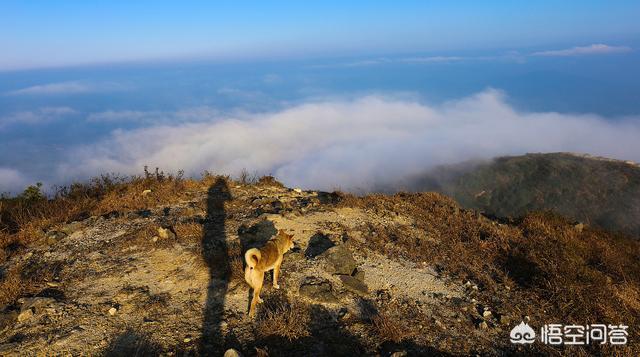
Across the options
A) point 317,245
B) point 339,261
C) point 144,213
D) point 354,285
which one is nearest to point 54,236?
point 144,213

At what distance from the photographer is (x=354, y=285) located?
854 cm

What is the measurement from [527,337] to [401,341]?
9.01 feet

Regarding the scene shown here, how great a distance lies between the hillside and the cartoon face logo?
0.18 m

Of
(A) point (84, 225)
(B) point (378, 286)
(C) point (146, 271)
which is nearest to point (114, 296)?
(C) point (146, 271)

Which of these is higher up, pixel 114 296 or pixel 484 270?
pixel 114 296

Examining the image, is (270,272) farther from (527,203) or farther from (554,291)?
(527,203)

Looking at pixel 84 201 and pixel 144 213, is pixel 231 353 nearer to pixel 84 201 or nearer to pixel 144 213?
pixel 144 213

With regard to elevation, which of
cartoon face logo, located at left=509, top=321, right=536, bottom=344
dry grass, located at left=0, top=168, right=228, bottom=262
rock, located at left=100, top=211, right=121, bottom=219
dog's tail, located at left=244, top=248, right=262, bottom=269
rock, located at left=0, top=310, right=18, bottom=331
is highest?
dog's tail, located at left=244, top=248, right=262, bottom=269

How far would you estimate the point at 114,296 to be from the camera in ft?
25.2

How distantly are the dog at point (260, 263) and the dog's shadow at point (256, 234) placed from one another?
176 cm

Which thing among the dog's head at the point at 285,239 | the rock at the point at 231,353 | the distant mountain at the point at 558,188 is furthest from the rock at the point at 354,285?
the distant mountain at the point at 558,188
